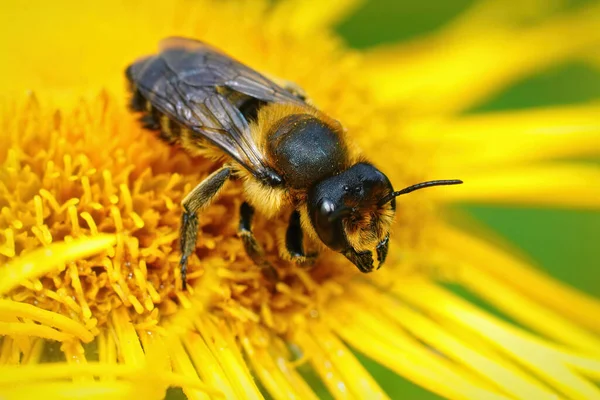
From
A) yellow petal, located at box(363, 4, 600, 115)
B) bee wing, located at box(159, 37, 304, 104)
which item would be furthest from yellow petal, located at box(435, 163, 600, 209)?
bee wing, located at box(159, 37, 304, 104)

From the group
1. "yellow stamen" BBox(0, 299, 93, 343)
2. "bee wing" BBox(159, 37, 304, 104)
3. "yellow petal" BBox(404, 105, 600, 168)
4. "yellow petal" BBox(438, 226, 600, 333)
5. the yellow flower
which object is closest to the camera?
"yellow stamen" BBox(0, 299, 93, 343)

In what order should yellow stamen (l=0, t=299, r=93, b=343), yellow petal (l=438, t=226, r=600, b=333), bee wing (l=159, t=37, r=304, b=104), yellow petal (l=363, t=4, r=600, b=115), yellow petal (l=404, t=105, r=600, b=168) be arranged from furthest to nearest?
yellow petal (l=363, t=4, r=600, b=115) → yellow petal (l=404, t=105, r=600, b=168) → yellow petal (l=438, t=226, r=600, b=333) → bee wing (l=159, t=37, r=304, b=104) → yellow stamen (l=0, t=299, r=93, b=343)

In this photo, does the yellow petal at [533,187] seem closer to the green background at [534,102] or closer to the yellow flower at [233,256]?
the yellow flower at [233,256]

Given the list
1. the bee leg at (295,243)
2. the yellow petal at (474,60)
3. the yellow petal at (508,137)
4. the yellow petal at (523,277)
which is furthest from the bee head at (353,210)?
the yellow petal at (474,60)

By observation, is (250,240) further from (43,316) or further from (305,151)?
(43,316)

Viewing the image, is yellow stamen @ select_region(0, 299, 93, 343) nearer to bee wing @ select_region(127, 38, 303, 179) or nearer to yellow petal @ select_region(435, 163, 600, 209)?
bee wing @ select_region(127, 38, 303, 179)
